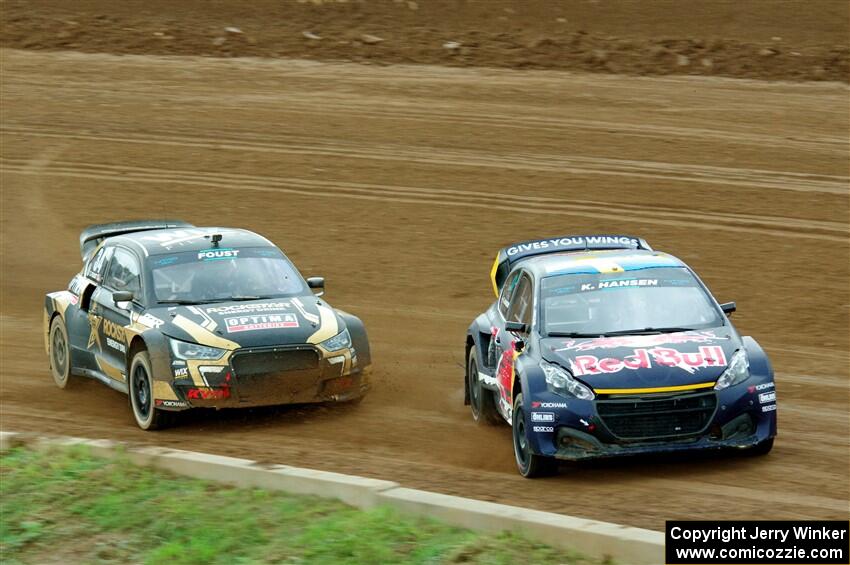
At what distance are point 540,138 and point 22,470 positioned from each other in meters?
14.4

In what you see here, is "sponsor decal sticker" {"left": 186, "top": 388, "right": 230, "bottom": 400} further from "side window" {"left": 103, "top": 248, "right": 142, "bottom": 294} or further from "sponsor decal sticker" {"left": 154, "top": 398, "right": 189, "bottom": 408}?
"side window" {"left": 103, "top": 248, "right": 142, "bottom": 294}

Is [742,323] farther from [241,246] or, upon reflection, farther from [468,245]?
[241,246]

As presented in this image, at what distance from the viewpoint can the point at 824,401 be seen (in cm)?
1231

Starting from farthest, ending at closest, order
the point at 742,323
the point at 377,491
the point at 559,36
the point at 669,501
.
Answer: the point at 559,36
the point at 742,323
the point at 669,501
the point at 377,491

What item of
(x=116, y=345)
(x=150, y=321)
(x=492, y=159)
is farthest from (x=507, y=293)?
(x=492, y=159)

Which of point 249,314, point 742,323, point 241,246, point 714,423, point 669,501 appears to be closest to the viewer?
point 669,501

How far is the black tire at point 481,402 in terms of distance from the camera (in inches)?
464

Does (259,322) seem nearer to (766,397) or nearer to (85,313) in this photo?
(85,313)

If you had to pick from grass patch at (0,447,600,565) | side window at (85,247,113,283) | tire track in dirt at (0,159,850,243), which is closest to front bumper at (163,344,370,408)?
grass patch at (0,447,600,565)

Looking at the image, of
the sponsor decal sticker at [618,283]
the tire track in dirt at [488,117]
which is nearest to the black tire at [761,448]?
the sponsor decal sticker at [618,283]

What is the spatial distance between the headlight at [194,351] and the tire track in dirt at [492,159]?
1056 cm

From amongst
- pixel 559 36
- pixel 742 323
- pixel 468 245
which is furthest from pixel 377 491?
pixel 559 36

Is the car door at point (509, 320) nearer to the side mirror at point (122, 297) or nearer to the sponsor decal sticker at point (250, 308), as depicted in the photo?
the sponsor decal sticker at point (250, 308)

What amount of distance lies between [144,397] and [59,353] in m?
2.47
